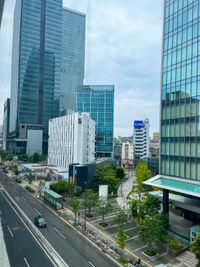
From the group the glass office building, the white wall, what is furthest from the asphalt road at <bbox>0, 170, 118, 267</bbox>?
the white wall

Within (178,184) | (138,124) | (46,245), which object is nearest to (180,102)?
(178,184)

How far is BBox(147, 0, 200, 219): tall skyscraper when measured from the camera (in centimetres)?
1591

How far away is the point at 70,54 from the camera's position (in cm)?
8069

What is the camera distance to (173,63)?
59.3 feet

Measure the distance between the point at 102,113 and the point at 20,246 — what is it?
46.7 meters

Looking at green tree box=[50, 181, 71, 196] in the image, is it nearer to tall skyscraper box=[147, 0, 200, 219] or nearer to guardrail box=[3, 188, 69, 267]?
guardrail box=[3, 188, 69, 267]

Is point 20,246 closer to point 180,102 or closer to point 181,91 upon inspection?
point 180,102

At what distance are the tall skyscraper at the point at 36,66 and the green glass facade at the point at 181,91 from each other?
5446 cm

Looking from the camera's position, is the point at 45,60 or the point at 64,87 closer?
the point at 45,60

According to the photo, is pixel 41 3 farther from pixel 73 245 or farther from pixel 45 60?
pixel 73 245

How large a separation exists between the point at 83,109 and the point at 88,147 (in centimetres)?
2326

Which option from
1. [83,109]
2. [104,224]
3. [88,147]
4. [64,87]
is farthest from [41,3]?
[104,224]

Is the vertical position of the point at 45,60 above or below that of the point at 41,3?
below

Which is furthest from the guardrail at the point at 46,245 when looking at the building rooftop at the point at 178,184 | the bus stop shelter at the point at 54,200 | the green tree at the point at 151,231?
the building rooftop at the point at 178,184
